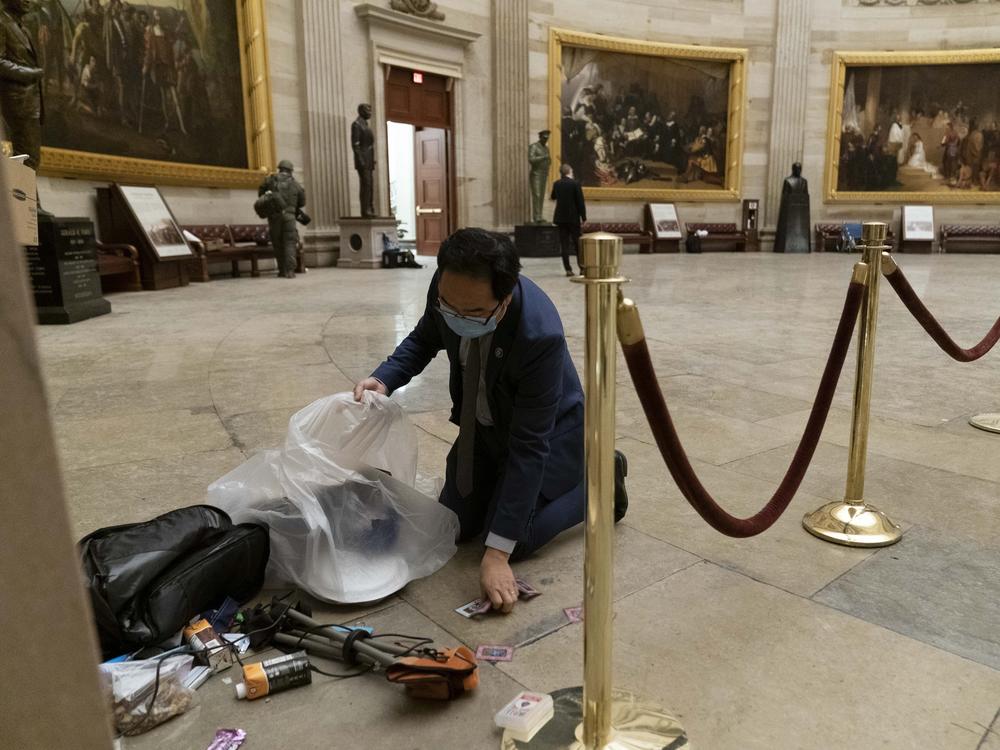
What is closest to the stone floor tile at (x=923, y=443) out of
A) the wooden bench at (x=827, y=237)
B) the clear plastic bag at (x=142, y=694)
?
the clear plastic bag at (x=142, y=694)

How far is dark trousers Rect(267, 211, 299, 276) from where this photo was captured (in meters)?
11.5

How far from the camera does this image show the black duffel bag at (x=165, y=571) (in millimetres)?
1673

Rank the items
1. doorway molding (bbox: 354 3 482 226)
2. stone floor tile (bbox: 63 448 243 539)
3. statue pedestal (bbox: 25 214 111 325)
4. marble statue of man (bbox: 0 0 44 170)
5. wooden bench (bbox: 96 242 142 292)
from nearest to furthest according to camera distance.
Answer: stone floor tile (bbox: 63 448 243 539)
marble statue of man (bbox: 0 0 44 170)
statue pedestal (bbox: 25 214 111 325)
wooden bench (bbox: 96 242 142 292)
doorway molding (bbox: 354 3 482 226)

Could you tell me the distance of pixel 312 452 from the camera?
7.14 feet

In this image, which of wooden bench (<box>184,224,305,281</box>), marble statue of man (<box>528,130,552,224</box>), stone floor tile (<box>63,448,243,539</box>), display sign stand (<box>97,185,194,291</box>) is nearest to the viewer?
stone floor tile (<box>63,448,243,539</box>)

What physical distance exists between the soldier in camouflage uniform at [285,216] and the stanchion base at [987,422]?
9908 millimetres

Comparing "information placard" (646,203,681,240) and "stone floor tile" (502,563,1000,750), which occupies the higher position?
"information placard" (646,203,681,240)

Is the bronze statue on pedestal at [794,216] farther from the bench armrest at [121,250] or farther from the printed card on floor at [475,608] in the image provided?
the printed card on floor at [475,608]

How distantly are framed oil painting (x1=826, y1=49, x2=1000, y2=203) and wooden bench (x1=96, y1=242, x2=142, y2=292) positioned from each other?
16.4 meters

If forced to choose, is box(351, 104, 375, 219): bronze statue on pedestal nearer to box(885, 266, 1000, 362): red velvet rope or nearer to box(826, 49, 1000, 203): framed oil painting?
box(885, 266, 1000, 362): red velvet rope

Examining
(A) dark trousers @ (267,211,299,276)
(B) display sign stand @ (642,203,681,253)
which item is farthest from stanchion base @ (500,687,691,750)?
(B) display sign stand @ (642,203,681,253)

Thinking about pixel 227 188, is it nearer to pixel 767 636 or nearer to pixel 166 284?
pixel 166 284

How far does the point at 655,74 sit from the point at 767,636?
18.3 metres

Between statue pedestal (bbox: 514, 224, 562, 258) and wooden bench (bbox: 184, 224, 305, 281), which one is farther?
statue pedestal (bbox: 514, 224, 562, 258)
